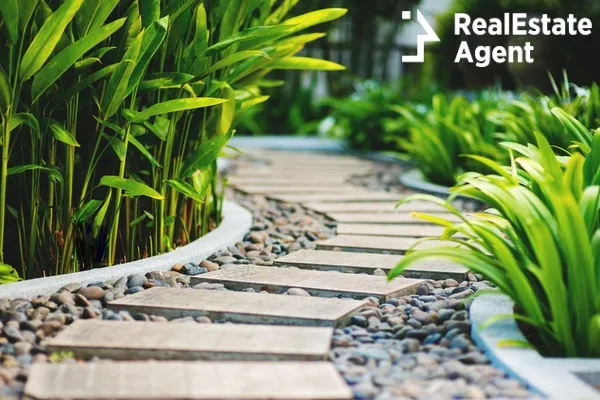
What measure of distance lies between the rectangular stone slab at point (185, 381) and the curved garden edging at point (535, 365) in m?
0.36

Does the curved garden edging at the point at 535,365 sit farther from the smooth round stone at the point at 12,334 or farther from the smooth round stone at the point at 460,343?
the smooth round stone at the point at 12,334

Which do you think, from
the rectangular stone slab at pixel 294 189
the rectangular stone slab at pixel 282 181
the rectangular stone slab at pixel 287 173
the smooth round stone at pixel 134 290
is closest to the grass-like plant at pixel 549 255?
the smooth round stone at pixel 134 290

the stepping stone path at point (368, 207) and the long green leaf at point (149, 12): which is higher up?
the long green leaf at point (149, 12)

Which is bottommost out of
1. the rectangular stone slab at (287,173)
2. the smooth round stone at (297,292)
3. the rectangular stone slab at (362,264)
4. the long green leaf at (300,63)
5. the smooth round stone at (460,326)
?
the rectangular stone slab at (287,173)

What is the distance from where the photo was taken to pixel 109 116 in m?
2.38

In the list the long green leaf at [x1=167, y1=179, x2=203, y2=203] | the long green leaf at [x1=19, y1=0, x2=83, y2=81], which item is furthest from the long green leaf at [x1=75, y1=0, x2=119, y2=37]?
the long green leaf at [x1=167, y1=179, x2=203, y2=203]

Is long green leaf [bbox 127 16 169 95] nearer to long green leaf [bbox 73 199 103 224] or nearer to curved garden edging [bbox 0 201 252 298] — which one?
long green leaf [bbox 73 199 103 224]

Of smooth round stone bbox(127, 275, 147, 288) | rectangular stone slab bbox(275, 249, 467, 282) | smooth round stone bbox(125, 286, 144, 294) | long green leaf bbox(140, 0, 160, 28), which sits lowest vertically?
rectangular stone slab bbox(275, 249, 467, 282)

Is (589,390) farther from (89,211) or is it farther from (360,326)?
(89,211)

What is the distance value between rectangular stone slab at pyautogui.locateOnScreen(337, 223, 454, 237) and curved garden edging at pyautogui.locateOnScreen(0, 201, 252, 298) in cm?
40

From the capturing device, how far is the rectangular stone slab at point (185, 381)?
1.52 metres

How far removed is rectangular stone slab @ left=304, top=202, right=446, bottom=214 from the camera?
12.5 ft

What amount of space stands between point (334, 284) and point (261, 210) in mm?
1440

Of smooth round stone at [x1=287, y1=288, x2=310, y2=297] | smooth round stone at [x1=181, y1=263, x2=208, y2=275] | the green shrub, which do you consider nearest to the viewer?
smooth round stone at [x1=287, y1=288, x2=310, y2=297]
